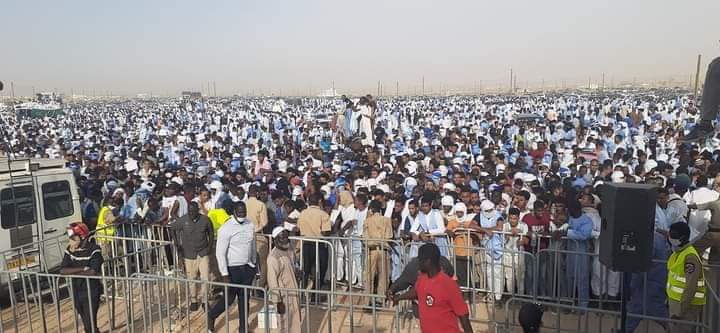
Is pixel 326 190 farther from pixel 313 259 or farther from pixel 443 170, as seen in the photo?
pixel 443 170

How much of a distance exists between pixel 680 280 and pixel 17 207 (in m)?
7.42

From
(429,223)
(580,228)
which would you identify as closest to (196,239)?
(429,223)

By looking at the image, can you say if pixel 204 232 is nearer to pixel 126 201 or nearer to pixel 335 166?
pixel 126 201

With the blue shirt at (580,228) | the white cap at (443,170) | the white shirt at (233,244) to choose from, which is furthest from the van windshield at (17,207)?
the blue shirt at (580,228)

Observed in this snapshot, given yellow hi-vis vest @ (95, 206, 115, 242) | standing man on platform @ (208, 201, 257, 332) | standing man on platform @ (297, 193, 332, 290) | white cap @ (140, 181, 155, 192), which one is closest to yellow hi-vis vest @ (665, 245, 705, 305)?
standing man on platform @ (297, 193, 332, 290)

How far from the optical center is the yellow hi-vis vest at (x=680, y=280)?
484cm

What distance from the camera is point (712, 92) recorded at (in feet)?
13.1

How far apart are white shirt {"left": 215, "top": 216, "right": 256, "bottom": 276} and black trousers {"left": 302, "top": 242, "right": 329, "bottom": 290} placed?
1066 millimetres

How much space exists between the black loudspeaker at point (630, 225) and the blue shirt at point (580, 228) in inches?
92.9

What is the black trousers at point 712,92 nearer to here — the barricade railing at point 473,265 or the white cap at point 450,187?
the barricade railing at point 473,265

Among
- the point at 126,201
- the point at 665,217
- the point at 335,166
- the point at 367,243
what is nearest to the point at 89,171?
the point at 126,201

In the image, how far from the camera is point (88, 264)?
5812mm

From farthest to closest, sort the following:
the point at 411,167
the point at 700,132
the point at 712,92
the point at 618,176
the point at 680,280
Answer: the point at 411,167, the point at 618,176, the point at 680,280, the point at 700,132, the point at 712,92

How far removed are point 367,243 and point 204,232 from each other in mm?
1910
